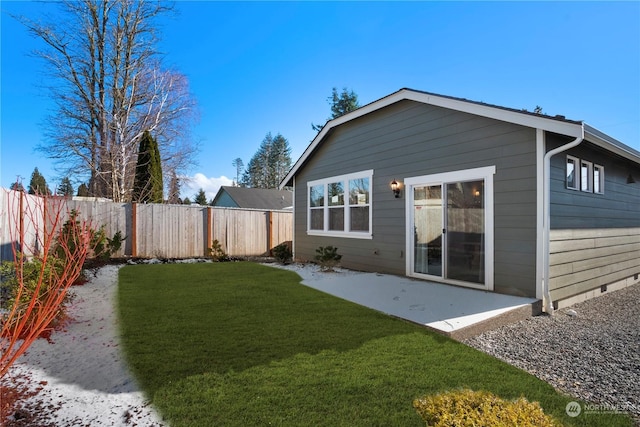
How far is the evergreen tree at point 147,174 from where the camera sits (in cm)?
1427

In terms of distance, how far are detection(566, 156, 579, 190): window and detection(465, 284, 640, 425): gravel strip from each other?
6.82 feet

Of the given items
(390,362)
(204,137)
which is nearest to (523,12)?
(390,362)

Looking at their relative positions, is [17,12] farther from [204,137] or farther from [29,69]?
[204,137]

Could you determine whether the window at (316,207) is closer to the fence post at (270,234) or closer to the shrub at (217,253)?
the fence post at (270,234)

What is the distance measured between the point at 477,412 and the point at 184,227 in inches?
435

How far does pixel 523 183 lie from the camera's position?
4.98 meters

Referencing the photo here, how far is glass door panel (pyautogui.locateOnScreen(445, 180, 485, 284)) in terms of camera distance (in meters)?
5.60

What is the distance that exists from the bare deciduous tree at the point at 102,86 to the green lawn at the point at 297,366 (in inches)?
491

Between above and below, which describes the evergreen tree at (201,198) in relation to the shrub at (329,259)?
above

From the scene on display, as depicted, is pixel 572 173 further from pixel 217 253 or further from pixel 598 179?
pixel 217 253

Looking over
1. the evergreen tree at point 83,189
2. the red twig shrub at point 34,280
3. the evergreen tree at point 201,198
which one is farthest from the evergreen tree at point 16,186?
the evergreen tree at point 201,198

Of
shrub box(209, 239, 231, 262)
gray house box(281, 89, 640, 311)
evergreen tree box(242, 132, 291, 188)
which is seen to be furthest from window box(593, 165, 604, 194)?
evergreen tree box(242, 132, 291, 188)

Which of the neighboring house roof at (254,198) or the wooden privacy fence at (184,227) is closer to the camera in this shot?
the wooden privacy fence at (184,227)

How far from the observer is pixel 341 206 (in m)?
8.91
